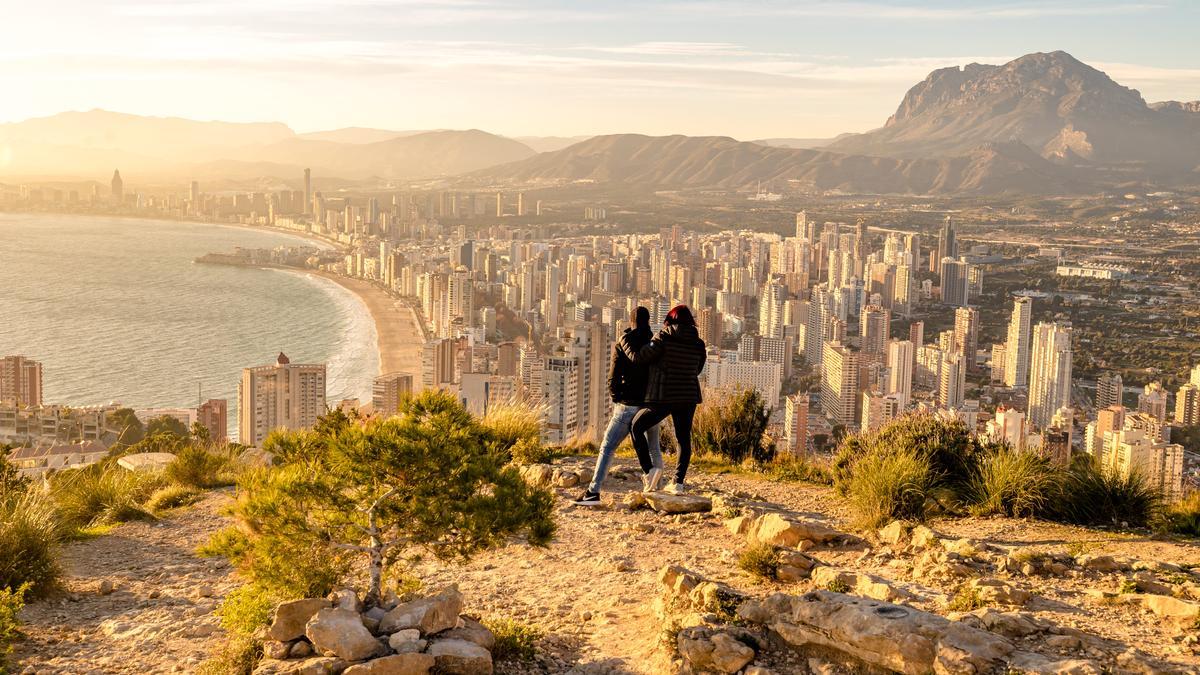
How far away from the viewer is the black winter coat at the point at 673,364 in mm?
5090

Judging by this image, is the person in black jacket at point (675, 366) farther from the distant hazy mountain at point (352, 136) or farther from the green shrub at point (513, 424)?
the distant hazy mountain at point (352, 136)

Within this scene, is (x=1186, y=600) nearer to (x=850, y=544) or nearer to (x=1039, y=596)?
(x=1039, y=596)

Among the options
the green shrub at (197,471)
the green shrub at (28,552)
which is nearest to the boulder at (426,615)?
the green shrub at (28,552)

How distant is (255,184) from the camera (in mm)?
117750

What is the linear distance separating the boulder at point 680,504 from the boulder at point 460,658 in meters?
2.17

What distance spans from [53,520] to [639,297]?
139 ft

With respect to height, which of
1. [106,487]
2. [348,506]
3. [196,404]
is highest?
[348,506]

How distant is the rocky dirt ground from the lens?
339 cm

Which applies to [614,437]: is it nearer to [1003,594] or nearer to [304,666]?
[1003,594]

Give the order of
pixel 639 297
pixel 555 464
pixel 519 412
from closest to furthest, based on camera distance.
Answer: pixel 555 464 < pixel 519 412 < pixel 639 297

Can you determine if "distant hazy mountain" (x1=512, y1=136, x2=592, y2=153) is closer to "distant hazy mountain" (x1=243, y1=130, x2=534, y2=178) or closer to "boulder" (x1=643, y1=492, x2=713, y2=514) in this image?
"distant hazy mountain" (x1=243, y1=130, x2=534, y2=178)

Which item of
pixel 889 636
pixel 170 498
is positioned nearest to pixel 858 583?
pixel 889 636

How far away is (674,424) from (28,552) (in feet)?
9.55

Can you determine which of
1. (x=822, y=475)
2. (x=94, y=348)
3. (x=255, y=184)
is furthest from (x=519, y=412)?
(x=255, y=184)
